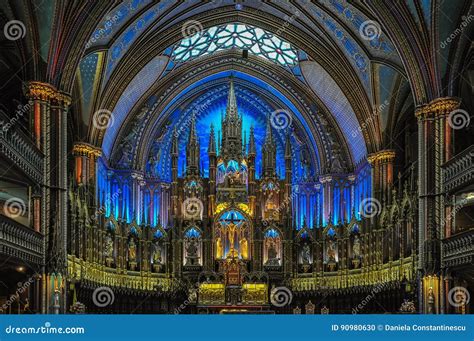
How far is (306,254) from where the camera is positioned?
4072 centimetres

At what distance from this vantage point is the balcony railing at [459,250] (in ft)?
83.3

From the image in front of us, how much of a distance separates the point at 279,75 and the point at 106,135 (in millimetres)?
9863

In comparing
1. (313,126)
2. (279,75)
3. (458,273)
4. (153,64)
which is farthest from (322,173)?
(458,273)

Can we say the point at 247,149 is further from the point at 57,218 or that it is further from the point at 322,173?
the point at 57,218

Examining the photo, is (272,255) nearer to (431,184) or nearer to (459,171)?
(431,184)

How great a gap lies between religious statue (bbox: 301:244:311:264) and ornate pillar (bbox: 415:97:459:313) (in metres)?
11.7

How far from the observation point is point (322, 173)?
41.5 meters

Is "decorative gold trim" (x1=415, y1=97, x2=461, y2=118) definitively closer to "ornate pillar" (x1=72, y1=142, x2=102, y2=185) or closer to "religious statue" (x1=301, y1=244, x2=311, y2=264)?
"religious statue" (x1=301, y1=244, x2=311, y2=264)

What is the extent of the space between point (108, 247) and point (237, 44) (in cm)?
1266

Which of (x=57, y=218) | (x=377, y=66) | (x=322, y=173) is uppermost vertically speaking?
(x=377, y=66)

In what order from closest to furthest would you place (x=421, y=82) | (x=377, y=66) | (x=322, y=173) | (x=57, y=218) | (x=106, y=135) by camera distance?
(x=57, y=218)
(x=421, y=82)
(x=377, y=66)
(x=106, y=135)
(x=322, y=173)

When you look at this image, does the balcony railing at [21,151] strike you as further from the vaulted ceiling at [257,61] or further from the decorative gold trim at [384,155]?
the decorative gold trim at [384,155]

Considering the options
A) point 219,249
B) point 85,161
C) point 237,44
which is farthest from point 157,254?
point 237,44

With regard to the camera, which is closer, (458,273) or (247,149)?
(458,273)
